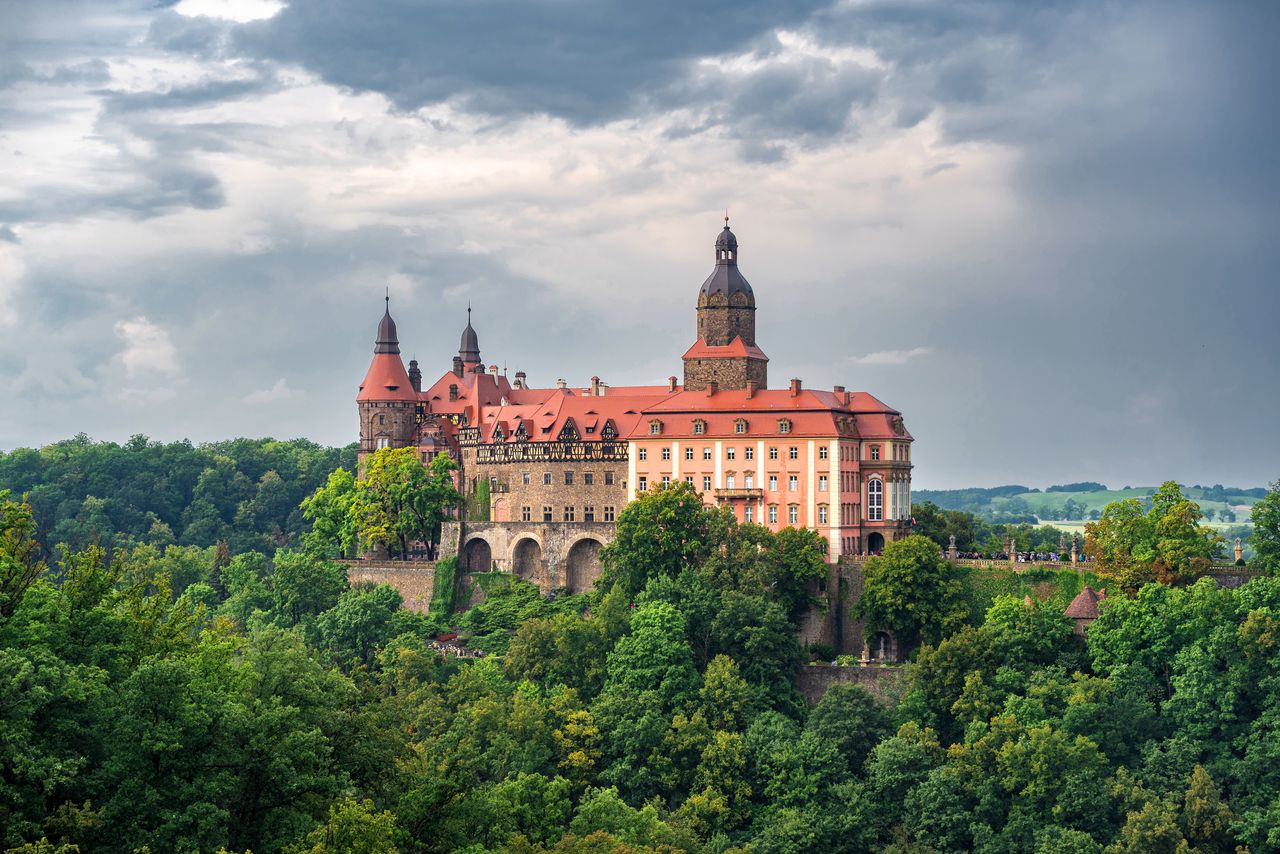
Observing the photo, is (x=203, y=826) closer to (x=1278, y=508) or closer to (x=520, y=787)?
(x=520, y=787)

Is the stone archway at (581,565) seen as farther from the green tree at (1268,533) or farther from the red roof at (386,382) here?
the green tree at (1268,533)

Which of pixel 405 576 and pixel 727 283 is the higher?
pixel 727 283

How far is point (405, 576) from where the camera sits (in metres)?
97.5

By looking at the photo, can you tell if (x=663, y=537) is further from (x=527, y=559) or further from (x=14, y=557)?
(x=14, y=557)

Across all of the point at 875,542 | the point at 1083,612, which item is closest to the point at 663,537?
the point at 875,542

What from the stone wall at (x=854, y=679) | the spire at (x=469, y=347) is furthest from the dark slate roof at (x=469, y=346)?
the stone wall at (x=854, y=679)

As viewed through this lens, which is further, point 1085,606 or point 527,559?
point 527,559

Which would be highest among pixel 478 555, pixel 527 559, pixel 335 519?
pixel 335 519

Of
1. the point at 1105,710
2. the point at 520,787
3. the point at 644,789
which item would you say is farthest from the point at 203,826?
the point at 1105,710

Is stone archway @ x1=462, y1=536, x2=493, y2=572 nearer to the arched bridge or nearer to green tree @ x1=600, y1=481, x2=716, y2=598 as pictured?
the arched bridge

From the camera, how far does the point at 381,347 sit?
4188 inches

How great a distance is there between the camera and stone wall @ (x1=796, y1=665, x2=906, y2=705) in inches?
3177

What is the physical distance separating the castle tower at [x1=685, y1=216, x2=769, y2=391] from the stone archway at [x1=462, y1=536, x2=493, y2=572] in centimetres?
1237

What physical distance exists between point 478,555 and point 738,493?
1451 cm
